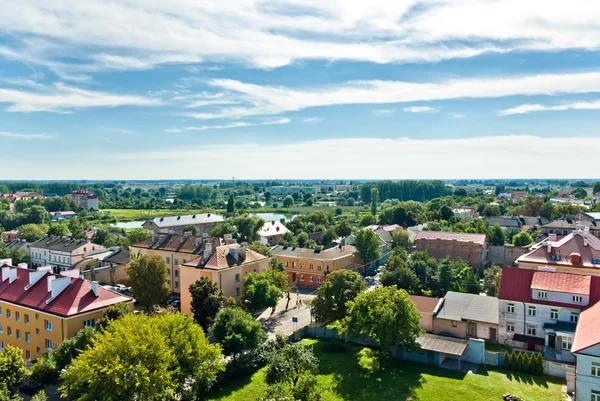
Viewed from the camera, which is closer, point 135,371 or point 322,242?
point 135,371

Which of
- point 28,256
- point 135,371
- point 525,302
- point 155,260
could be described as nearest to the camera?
point 135,371

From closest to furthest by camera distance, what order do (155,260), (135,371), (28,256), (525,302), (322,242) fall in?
(135,371), (525,302), (155,260), (28,256), (322,242)

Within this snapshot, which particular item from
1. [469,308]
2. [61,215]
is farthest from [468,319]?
[61,215]

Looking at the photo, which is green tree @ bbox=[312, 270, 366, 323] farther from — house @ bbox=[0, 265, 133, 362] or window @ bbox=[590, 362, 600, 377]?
window @ bbox=[590, 362, 600, 377]

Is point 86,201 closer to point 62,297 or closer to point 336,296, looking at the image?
point 62,297

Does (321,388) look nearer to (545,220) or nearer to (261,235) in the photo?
(261,235)

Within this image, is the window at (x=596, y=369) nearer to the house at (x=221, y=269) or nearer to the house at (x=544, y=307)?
the house at (x=544, y=307)

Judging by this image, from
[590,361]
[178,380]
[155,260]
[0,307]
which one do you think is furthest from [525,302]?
[0,307]
